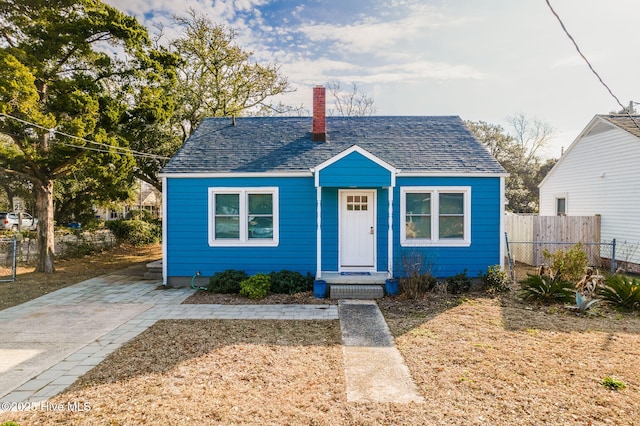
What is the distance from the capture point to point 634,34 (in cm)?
591

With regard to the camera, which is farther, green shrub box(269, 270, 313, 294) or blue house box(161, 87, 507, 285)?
blue house box(161, 87, 507, 285)

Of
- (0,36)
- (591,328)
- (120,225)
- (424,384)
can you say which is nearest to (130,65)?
(0,36)

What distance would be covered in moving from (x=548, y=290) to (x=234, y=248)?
25.2 ft

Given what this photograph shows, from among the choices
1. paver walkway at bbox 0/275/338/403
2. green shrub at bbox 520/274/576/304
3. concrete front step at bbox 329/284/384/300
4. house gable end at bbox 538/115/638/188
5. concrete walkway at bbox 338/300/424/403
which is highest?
house gable end at bbox 538/115/638/188

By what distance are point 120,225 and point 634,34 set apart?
2078 cm

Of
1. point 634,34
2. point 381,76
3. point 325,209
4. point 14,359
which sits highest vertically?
point 381,76

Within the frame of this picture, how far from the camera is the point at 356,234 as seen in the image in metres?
9.53

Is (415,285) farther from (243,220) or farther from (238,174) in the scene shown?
(238,174)

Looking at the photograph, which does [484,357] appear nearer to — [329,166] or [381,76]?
[329,166]

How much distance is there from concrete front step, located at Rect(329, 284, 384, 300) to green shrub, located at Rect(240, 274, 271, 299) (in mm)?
1614

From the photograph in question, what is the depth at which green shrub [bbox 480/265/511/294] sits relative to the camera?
8.77 metres

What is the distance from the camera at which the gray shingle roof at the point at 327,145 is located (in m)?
9.58

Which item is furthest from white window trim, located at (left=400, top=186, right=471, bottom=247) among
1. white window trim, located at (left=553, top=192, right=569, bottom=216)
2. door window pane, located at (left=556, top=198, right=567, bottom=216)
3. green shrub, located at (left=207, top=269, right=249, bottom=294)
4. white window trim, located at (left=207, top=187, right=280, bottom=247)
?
door window pane, located at (left=556, top=198, right=567, bottom=216)

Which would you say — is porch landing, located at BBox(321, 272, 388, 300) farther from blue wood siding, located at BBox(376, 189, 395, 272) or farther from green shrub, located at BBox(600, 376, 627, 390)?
green shrub, located at BBox(600, 376, 627, 390)
